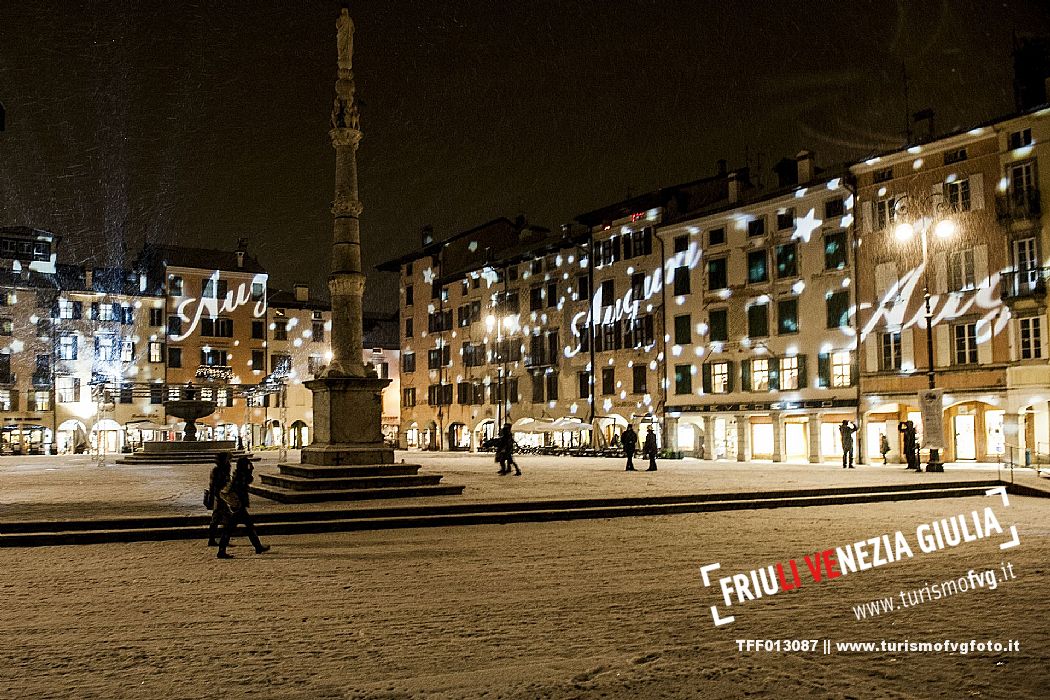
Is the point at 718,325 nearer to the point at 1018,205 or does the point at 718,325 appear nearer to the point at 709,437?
the point at 709,437

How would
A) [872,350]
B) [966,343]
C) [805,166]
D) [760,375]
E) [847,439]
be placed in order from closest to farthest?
[847,439] < [966,343] < [872,350] < [805,166] < [760,375]

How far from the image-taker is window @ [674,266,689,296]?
47719mm

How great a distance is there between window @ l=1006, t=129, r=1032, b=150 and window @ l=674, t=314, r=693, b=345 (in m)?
17.0

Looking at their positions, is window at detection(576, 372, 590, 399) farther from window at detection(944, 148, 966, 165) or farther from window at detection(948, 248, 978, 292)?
window at detection(944, 148, 966, 165)

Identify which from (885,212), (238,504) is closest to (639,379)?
(885,212)

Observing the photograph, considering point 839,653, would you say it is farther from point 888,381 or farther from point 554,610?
point 888,381

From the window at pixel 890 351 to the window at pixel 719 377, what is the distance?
852 centimetres

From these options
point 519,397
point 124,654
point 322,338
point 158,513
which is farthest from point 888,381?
point 322,338

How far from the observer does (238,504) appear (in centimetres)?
1253

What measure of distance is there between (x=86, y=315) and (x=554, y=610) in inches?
2594

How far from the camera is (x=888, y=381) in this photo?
38.1 meters

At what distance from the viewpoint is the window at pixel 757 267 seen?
143 feet

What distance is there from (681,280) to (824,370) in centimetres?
965

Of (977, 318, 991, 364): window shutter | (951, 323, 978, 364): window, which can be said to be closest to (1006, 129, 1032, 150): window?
(977, 318, 991, 364): window shutter
